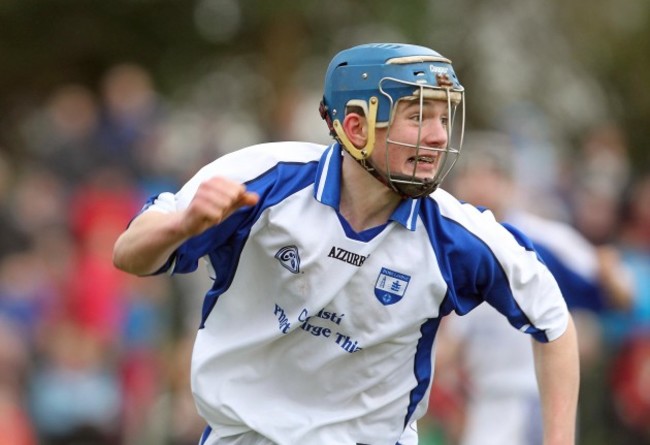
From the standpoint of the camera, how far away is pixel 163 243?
5.07 meters

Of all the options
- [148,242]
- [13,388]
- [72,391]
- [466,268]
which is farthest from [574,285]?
[72,391]

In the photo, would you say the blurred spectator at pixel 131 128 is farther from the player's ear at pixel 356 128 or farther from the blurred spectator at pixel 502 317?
the player's ear at pixel 356 128

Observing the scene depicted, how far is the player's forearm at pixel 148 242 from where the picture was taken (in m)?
5.04

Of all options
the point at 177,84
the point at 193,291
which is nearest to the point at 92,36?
the point at 177,84

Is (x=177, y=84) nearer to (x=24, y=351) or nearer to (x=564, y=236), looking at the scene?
(x=24, y=351)

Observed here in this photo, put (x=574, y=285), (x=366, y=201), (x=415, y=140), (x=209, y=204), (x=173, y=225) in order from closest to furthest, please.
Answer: (x=209, y=204)
(x=173, y=225)
(x=415, y=140)
(x=366, y=201)
(x=574, y=285)

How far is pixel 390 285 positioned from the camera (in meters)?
5.46

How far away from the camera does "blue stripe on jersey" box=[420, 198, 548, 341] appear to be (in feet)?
18.0

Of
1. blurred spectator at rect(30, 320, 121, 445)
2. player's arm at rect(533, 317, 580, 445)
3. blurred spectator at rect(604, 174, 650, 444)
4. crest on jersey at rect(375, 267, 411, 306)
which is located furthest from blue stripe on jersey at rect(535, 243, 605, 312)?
blurred spectator at rect(30, 320, 121, 445)

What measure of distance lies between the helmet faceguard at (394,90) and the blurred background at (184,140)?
3.42m

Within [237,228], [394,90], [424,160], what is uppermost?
[394,90]

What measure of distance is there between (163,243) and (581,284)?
3.84m

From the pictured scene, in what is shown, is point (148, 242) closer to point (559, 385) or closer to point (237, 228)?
point (237, 228)

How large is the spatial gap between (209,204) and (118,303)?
760 centimetres
